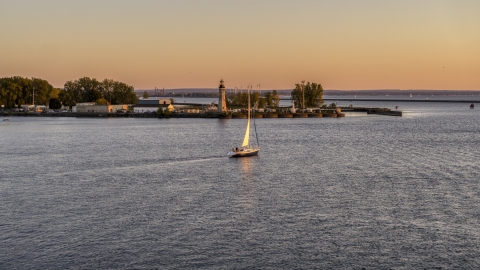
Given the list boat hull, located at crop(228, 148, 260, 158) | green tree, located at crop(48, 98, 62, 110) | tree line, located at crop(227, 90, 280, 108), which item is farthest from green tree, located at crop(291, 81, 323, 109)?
boat hull, located at crop(228, 148, 260, 158)

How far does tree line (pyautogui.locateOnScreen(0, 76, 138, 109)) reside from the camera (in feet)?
531

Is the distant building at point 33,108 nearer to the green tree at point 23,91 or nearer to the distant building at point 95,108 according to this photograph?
the green tree at point 23,91

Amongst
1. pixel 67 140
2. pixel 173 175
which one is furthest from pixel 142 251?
pixel 67 140

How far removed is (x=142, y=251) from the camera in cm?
2420

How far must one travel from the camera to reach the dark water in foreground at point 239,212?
931 inches

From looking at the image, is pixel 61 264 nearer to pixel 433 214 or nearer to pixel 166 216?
pixel 166 216

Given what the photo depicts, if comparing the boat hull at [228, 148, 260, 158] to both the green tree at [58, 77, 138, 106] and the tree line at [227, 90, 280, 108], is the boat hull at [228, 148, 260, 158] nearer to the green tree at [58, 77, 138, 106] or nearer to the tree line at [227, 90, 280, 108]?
the tree line at [227, 90, 280, 108]

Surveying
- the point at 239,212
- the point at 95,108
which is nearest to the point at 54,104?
the point at 95,108

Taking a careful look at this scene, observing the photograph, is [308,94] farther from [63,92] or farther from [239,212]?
[239,212]

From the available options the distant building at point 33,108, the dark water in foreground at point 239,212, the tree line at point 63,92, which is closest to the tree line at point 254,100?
the tree line at point 63,92

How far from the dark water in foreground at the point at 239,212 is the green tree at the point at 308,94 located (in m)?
111

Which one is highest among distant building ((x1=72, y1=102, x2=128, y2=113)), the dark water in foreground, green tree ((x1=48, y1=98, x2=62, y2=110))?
green tree ((x1=48, y1=98, x2=62, y2=110))

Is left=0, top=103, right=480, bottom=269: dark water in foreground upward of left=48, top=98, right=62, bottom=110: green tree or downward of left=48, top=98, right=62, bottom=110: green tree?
downward

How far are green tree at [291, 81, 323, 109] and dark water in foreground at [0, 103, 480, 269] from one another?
11115 cm
